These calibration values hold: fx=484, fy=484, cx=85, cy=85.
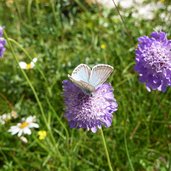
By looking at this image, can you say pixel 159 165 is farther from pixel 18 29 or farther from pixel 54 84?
pixel 18 29

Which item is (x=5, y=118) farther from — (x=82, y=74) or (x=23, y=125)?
(x=82, y=74)

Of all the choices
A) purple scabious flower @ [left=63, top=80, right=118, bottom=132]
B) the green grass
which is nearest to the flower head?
the green grass

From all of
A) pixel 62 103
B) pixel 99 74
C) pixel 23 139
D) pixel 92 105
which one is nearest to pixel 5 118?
pixel 23 139

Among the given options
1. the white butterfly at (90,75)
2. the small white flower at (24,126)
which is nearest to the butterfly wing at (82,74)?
the white butterfly at (90,75)

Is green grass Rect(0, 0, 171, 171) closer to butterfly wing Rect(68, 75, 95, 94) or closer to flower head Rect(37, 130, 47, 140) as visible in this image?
flower head Rect(37, 130, 47, 140)

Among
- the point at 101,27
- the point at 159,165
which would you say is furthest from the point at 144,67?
the point at 101,27
